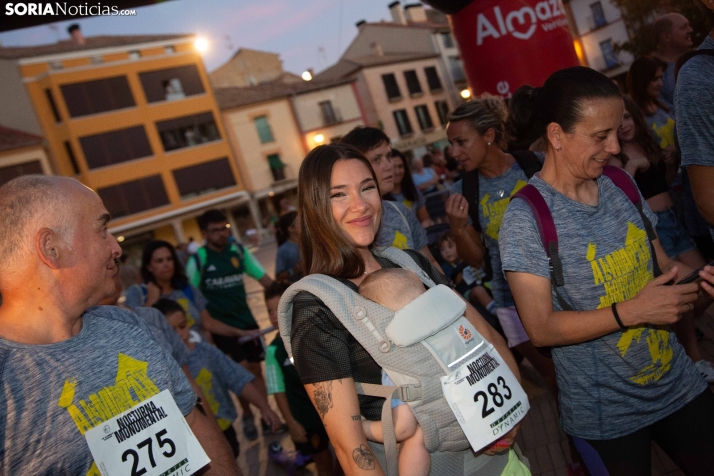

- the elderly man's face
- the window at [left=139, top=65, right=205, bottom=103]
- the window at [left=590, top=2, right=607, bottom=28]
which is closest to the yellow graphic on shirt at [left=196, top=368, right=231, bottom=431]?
the elderly man's face

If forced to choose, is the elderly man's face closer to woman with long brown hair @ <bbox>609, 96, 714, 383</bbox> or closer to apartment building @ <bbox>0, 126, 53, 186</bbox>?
woman with long brown hair @ <bbox>609, 96, 714, 383</bbox>

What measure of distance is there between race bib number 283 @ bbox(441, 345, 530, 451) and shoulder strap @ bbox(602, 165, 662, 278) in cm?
89

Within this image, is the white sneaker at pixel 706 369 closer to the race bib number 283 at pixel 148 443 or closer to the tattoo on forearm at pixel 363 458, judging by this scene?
the tattoo on forearm at pixel 363 458

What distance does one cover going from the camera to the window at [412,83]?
4506 cm

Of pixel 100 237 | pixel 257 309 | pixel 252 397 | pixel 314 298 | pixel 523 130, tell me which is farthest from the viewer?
pixel 257 309

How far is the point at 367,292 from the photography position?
6.47 feet

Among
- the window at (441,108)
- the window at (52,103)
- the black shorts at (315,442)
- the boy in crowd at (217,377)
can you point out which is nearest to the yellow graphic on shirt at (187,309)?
the boy in crowd at (217,377)

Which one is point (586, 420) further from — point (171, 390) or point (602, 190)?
point (171, 390)

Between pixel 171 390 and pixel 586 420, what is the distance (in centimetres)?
163

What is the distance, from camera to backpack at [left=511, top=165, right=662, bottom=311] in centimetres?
218

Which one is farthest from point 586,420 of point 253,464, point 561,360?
point 253,464

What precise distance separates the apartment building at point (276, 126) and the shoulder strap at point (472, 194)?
35544 mm

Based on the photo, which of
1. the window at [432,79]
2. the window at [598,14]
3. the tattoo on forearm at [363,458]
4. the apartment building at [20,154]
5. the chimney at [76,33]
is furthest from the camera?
the window at [432,79]

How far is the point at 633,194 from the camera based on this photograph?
239 cm
